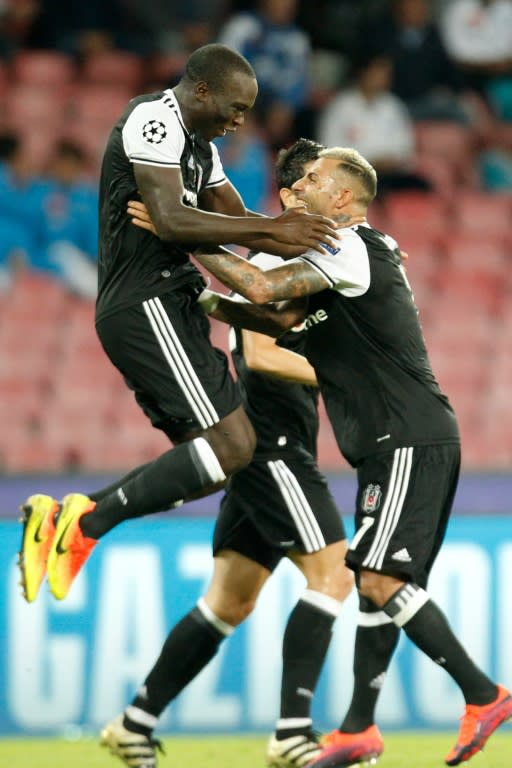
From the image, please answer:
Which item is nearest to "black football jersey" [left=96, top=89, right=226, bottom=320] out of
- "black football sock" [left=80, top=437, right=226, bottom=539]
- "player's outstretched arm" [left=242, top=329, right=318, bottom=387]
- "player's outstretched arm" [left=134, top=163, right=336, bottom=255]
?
"player's outstretched arm" [left=134, top=163, right=336, bottom=255]

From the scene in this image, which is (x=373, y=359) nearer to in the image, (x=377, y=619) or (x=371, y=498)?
(x=371, y=498)

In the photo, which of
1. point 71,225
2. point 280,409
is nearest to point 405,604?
point 280,409

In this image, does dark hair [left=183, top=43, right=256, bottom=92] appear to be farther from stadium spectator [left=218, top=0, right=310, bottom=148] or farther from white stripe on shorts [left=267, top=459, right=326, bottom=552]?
stadium spectator [left=218, top=0, right=310, bottom=148]

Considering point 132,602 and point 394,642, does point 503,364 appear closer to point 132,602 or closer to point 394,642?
point 132,602

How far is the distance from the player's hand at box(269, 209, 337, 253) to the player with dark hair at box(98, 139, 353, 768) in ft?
2.07

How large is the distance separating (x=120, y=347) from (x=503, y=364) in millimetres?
5508

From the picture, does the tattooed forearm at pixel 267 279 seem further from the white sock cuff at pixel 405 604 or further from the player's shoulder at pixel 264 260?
the white sock cuff at pixel 405 604

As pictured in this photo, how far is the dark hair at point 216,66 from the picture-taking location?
213 inches

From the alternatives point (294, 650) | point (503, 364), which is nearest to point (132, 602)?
point (294, 650)

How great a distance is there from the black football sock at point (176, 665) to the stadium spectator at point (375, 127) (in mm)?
6007

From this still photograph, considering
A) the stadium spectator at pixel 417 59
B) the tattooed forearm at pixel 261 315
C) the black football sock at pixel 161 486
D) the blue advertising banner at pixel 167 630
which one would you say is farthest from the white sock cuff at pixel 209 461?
the stadium spectator at pixel 417 59

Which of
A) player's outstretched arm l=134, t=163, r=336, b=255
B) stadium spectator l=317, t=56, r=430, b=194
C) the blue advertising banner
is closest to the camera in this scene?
player's outstretched arm l=134, t=163, r=336, b=255

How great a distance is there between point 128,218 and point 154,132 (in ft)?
1.11

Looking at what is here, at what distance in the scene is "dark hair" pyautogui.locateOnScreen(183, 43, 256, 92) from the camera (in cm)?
542
